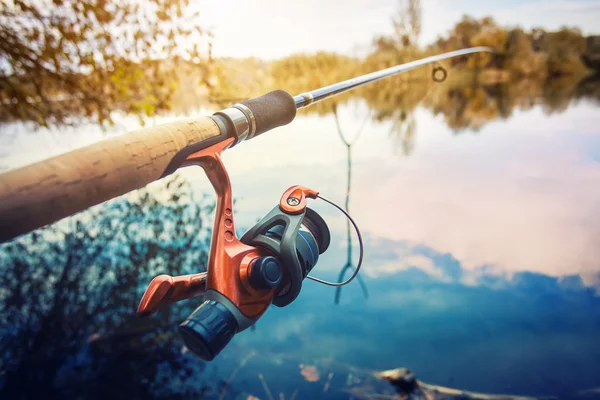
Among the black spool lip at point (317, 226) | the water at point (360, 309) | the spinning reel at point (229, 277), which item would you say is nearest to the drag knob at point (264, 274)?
the spinning reel at point (229, 277)

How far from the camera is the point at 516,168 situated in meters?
7.25

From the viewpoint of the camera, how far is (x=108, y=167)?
2.08ft

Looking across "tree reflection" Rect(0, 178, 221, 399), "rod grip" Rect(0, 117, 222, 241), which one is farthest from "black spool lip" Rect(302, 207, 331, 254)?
"tree reflection" Rect(0, 178, 221, 399)

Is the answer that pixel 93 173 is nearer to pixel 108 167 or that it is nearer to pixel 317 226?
pixel 108 167

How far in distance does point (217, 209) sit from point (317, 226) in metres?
0.32

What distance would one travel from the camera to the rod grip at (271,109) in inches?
39.3

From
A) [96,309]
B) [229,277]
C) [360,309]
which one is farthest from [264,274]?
[360,309]

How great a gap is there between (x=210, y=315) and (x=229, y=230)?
18cm

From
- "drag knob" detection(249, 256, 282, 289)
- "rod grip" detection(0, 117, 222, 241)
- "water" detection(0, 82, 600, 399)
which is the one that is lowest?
"water" detection(0, 82, 600, 399)

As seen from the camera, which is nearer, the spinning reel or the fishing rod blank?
the fishing rod blank

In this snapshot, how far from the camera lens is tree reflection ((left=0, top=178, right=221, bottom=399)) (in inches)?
94.3

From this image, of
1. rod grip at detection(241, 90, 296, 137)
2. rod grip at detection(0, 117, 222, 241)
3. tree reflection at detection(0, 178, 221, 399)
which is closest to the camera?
rod grip at detection(0, 117, 222, 241)

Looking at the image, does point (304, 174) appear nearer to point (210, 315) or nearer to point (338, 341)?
point (338, 341)

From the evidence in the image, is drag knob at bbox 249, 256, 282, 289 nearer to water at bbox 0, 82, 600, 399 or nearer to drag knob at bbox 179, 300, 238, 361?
drag knob at bbox 179, 300, 238, 361
